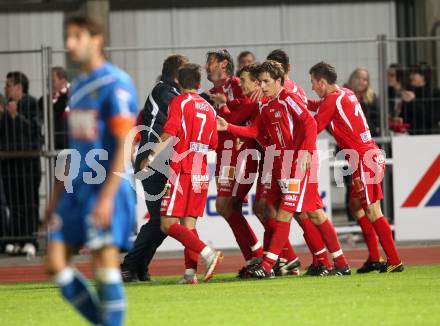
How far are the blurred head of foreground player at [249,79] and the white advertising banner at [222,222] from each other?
12.6 ft

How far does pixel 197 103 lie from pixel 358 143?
180cm

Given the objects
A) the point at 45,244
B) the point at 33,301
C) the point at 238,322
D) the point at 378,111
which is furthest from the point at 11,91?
the point at 238,322

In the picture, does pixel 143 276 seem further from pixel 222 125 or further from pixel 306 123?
pixel 306 123

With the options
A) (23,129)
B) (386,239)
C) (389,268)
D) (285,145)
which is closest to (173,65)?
(285,145)

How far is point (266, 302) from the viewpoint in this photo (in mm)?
10109

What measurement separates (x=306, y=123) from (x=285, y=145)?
0.32 metres

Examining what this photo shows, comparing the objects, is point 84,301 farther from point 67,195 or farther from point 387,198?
point 387,198

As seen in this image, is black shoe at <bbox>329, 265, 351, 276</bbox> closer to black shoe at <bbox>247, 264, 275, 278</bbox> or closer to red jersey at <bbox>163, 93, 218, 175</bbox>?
black shoe at <bbox>247, 264, 275, 278</bbox>

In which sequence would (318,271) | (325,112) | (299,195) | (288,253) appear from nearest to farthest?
1. (299,195)
2. (325,112)
3. (318,271)
4. (288,253)

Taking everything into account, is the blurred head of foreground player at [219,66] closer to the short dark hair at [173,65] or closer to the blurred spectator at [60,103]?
the short dark hair at [173,65]

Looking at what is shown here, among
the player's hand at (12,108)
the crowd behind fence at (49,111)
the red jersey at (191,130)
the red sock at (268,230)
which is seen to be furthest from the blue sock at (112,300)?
the player's hand at (12,108)

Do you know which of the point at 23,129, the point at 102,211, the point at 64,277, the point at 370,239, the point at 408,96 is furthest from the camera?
the point at 408,96

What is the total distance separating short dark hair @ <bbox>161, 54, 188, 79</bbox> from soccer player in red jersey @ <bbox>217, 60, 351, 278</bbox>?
84 cm

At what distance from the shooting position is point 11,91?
648 inches
